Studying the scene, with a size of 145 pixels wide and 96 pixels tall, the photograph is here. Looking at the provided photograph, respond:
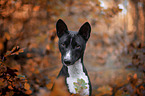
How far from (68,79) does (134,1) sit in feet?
18.2

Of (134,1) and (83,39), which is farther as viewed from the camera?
(134,1)

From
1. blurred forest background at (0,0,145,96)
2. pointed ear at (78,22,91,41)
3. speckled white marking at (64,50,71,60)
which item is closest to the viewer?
speckled white marking at (64,50,71,60)

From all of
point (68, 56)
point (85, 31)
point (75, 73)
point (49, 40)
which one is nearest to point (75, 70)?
point (75, 73)

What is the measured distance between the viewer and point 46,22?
4195mm

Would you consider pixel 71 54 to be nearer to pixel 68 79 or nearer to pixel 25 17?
pixel 68 79

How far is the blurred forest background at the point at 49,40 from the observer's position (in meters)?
2.19

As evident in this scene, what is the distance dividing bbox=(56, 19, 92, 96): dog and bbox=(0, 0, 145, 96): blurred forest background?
37cm

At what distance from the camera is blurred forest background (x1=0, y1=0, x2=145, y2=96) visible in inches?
86.1

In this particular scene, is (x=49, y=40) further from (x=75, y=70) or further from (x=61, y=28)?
(x=75, y=70)

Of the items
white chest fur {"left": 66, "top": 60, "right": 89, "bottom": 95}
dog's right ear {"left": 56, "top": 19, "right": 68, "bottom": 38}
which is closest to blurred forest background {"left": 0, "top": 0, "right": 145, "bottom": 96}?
white chest fur {"left": 66, "top": 60, "right": 89, "bottom": 95}

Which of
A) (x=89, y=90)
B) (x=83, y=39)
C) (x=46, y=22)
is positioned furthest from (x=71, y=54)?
(x=46, y=22)

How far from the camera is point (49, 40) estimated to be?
13.0 ft

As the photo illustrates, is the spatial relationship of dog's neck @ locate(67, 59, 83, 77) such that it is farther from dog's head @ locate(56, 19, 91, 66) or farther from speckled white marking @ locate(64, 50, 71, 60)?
speckled white marking @ locate(64, 50, 71, 60)

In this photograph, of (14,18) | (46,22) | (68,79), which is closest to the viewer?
(68,79)
